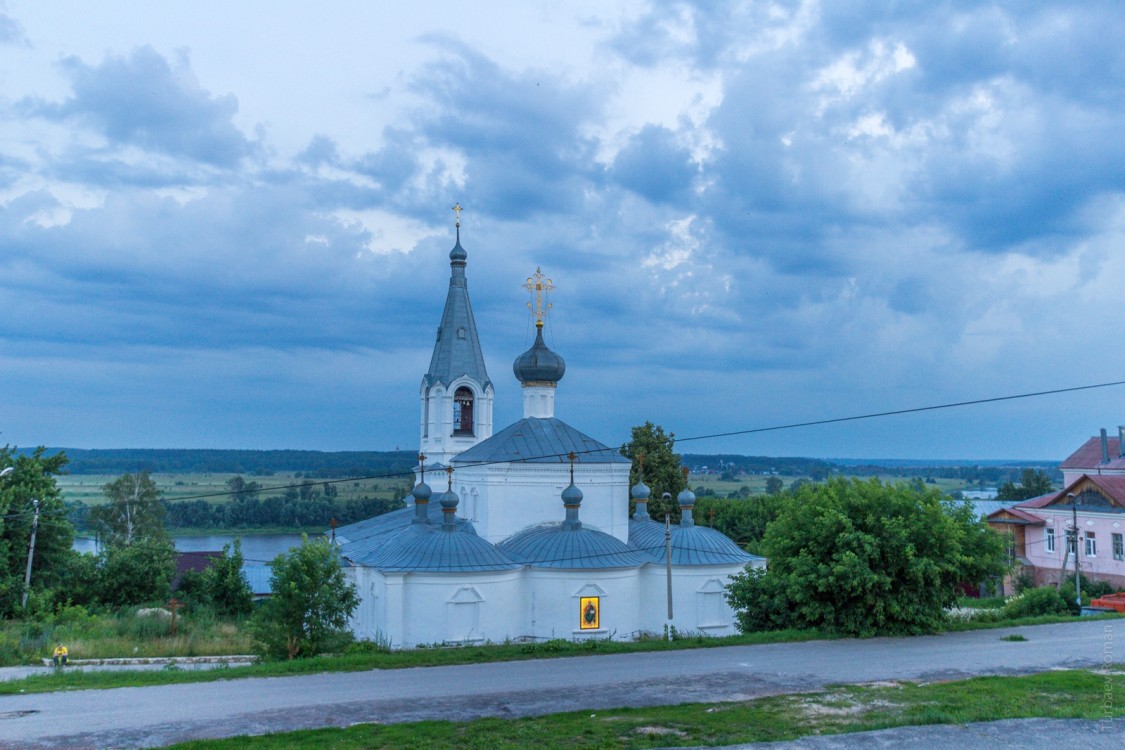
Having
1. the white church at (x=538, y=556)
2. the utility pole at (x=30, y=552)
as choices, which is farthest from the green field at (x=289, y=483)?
the white church at (x=538, y=556)

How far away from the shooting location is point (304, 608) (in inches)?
685

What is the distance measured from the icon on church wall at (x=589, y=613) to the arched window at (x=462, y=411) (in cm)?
1166

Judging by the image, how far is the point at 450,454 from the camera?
31359 mm

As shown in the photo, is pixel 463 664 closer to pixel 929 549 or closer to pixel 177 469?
pixel 929 549

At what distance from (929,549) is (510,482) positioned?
1173cm

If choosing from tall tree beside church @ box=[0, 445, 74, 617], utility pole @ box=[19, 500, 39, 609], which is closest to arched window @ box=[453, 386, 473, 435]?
tall tree beside church @ box=[0, 445, 74, 617]

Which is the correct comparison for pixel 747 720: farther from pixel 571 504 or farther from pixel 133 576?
pixel 133 576

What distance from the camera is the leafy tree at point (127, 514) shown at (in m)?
46.7

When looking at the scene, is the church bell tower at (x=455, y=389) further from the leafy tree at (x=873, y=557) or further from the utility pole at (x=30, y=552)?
the leafy tree at (x=873, y=557)

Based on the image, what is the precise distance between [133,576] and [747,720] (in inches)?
959

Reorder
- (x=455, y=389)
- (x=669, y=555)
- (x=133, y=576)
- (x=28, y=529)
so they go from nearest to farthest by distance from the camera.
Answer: (x=669, y=555) → (x=28, y=529) → (x=133, y=576) → (x=455, y=389)

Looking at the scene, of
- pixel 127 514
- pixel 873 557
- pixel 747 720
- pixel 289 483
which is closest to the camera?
pixel 747 720

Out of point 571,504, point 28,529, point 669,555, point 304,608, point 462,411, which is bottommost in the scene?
point 304,608

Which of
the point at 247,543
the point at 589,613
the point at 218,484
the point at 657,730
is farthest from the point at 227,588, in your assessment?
the point at 218,484
